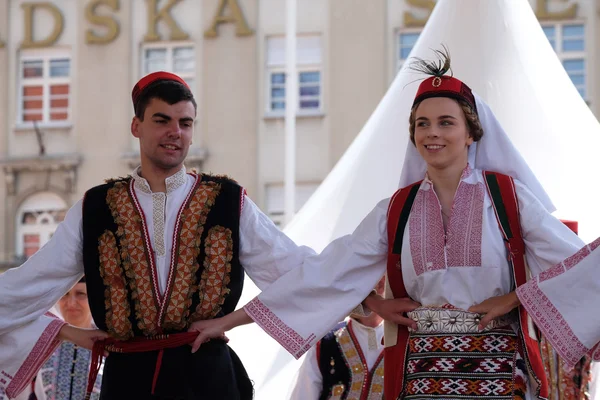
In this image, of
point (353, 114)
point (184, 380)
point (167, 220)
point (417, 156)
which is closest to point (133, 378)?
point (184, 380)

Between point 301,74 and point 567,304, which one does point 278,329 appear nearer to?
point 567,304

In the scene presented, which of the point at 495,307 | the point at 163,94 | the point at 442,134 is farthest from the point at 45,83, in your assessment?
the point at 495,307

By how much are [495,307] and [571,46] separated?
55.0 feet

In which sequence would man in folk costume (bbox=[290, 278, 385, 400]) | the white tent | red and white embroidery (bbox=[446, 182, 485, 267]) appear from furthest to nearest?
the white tent, man in folk costume (bbox=[290, 278, 385, 400]), red and white embroidery (bbox=[446, 182, 485, 267])

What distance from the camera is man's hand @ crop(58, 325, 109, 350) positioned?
4.30 metres

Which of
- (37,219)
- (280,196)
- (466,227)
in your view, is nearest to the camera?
(466,227)

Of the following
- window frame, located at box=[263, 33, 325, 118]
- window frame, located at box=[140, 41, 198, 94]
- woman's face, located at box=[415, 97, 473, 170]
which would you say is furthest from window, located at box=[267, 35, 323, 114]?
woman's face, located at box=[415, 97, 473, 170]

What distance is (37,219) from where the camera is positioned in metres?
22.1

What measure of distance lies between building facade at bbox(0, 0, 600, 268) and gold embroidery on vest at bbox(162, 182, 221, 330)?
15.6 m

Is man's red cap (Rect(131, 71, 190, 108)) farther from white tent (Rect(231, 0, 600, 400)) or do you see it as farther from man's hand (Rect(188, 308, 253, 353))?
white tent (Rect(231, 0, 600, 400))

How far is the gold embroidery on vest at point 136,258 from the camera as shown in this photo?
13.8 ft

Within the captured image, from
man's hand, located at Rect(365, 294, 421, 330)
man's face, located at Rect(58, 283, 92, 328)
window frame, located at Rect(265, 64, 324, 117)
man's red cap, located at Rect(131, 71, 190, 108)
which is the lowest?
man's face, located at Rect(58, 283, 92, 328)

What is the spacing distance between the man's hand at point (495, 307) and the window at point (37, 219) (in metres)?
18.4

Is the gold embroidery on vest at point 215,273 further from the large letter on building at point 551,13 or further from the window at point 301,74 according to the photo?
the window at point 301,74
